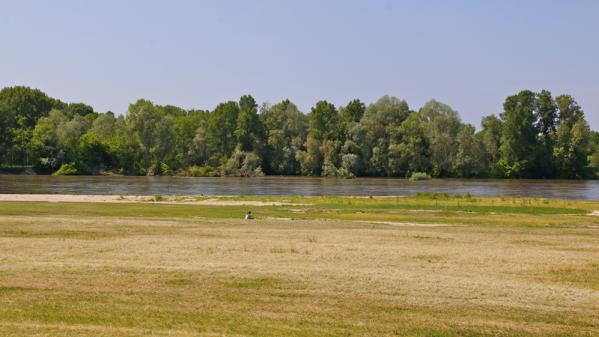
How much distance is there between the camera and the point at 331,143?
6634 inches

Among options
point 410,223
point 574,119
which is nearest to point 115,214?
point 410,223

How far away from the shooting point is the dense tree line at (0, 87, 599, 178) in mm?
158250

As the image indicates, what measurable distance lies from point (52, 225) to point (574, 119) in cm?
15152

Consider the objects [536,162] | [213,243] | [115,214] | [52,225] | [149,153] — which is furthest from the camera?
[149,153]

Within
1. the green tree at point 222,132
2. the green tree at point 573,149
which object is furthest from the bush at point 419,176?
the green tree at point 222,132

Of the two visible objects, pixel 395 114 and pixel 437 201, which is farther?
pixel 395 114

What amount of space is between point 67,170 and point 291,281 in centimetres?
14578

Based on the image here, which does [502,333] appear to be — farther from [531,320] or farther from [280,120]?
[280,120]

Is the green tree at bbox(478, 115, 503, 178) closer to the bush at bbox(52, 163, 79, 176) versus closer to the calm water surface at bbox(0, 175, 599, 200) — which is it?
the calm water surface at bbox(0, 175, 599, 200)

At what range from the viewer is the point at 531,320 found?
15148mm

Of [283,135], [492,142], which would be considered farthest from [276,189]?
[492,142]

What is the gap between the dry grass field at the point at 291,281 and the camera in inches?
564

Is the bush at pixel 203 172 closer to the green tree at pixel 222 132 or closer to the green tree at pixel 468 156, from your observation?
the green tree at pixel 222 132

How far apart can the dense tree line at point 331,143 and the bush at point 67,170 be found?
219mm
